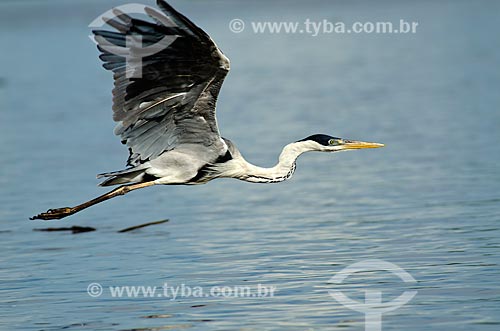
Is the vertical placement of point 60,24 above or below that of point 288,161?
above

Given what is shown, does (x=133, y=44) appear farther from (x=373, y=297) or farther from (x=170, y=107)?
(x=373, y=297)

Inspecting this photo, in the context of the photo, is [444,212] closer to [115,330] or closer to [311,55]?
[115,330]

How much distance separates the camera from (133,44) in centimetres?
841

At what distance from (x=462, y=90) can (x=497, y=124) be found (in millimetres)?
4040

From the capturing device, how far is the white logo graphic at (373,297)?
7785 millimetres

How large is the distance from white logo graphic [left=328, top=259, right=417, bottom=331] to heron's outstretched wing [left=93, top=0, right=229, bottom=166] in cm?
166

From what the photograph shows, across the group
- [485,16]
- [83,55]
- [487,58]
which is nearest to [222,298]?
[487,58]

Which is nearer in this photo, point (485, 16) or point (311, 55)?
point (311, 55)

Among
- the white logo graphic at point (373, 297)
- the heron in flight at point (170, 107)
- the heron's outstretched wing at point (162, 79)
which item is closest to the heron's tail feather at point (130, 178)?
the heron in flight at point (170, 107)

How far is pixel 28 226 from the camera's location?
39.7 feet
